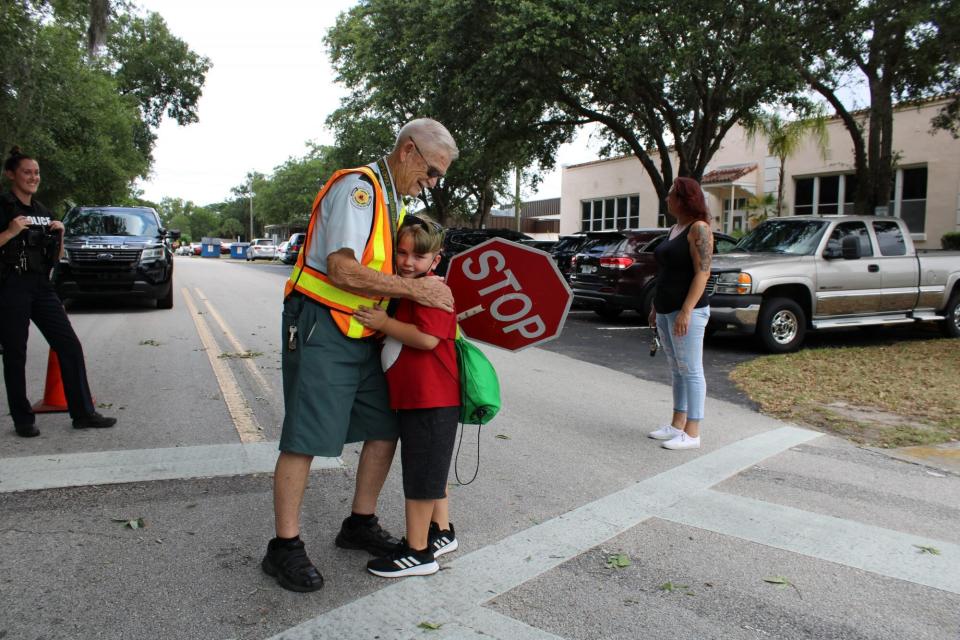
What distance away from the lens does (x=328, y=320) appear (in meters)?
3.04

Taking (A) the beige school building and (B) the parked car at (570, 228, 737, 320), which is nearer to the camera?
(B) the parked car at (570, 228, 737, 320)

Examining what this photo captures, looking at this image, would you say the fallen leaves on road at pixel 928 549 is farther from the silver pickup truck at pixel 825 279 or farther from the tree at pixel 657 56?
the tree at pixel 657 56

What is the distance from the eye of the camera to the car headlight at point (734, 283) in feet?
32.6

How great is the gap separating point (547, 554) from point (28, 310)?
403 cm

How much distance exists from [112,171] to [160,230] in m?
9.75

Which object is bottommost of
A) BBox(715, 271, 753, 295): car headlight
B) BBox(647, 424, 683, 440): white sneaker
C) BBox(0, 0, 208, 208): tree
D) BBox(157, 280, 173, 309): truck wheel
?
BBox(647, 424, 683, 440): white sneaker

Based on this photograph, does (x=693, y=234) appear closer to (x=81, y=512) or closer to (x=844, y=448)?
(x=844, y=448)

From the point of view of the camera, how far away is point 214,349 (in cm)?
950

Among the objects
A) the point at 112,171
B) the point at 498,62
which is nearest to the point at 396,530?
the point at 498,62

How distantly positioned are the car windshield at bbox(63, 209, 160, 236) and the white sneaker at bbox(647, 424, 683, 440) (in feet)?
38.4

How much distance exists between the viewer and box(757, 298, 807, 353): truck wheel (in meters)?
10.0

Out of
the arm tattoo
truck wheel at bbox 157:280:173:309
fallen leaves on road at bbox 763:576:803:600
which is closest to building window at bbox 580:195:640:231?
truck wheel at bbox 157:280:173:309

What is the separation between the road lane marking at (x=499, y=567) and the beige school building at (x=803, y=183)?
12.3m

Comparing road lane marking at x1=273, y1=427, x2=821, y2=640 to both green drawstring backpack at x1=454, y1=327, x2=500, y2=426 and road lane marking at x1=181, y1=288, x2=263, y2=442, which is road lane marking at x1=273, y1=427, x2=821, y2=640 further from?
road lane marking at x1=181, y1=288, x2=263, y2=442
